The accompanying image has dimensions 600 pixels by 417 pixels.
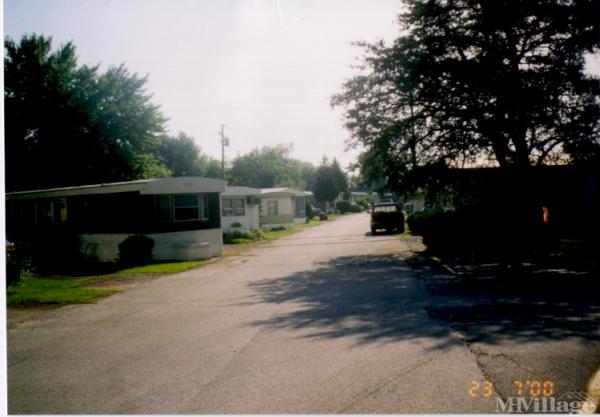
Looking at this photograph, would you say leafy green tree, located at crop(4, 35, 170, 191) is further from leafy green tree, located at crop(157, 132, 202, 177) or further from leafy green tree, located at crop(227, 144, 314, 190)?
leafy green tree, located at crop(227, 144, 314, 190)

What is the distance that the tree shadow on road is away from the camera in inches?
242

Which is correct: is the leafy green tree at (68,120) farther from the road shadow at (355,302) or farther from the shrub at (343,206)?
the shrub at (343,206)

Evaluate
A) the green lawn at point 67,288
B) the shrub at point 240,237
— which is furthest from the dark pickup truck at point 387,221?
the green lawn at point 67,288

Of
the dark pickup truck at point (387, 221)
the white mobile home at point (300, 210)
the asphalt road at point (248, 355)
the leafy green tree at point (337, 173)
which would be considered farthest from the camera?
the leafy green tree at point (337, 173)

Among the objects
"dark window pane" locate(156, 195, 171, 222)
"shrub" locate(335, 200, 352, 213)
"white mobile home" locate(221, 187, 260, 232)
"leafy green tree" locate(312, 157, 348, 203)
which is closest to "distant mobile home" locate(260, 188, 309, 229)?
"white mobile home" locate(221, 187, 260, 232)

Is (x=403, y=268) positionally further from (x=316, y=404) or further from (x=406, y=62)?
(x=316, y=404)

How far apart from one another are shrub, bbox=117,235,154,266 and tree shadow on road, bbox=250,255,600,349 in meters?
8.05

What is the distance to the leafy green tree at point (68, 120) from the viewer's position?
28.3m

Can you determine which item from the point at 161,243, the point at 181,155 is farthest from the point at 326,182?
the point at 161,243

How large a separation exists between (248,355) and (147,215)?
14.5 meters

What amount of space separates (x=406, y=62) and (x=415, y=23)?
1557 mm

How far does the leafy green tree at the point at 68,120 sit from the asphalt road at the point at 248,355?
2344 centimetres

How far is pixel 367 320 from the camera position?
709cm

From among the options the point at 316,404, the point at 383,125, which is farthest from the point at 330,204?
the point at 316,404
